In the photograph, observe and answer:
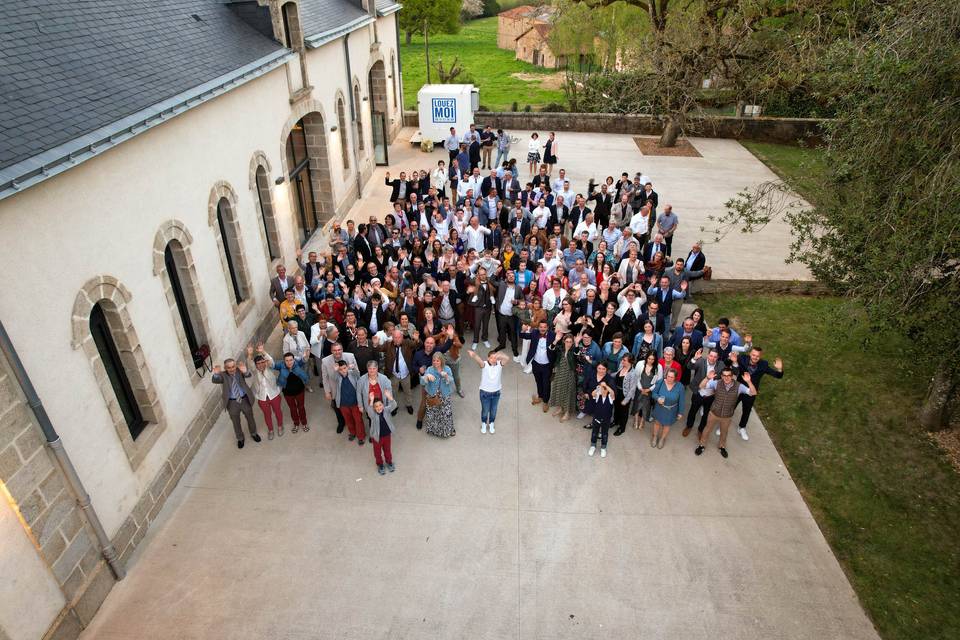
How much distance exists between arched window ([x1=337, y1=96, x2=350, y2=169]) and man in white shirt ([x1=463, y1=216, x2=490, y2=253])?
6.38 metres

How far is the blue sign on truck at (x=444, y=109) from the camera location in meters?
22.0

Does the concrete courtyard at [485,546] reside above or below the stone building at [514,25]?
above

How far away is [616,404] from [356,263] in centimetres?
541

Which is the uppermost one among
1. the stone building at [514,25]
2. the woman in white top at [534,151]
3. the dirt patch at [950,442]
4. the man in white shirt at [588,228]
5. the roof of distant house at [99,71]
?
the roof of distant house at [99,71]

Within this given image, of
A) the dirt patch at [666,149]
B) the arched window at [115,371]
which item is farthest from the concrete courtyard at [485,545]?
the dirt patch at [666,149]

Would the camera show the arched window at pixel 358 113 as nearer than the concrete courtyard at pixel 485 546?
No

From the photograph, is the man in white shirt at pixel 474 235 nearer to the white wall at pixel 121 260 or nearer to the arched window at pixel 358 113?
the white wall at pixel 121 260

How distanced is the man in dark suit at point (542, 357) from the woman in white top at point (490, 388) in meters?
0.62

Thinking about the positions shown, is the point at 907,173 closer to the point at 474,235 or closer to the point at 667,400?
the point at 667,400

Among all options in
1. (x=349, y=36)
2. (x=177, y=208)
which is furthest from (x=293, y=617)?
(x=349, y=36)

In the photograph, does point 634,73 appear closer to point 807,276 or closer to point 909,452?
point 807,276

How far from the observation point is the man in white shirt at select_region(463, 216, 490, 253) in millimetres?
12312

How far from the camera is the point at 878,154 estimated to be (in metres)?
7.04

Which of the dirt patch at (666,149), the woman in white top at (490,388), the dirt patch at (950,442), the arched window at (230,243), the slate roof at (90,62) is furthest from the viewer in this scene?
the dirt patch at (666,149)
